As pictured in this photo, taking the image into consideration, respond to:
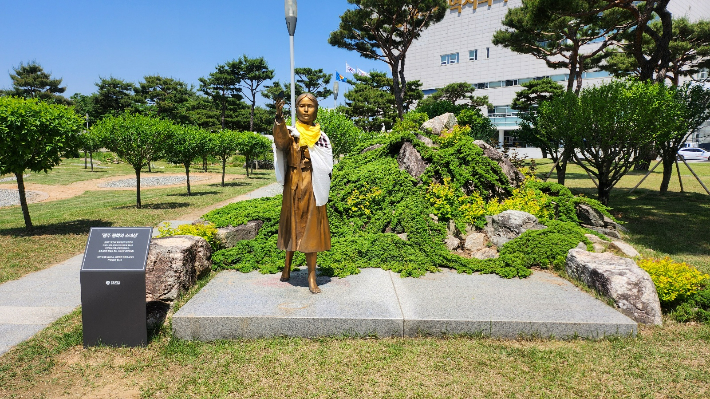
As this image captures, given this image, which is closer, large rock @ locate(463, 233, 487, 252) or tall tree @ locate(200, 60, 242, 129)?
large rock @ locate(463, 233, 487, 252)

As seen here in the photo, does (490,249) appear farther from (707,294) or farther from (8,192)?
(8,192)

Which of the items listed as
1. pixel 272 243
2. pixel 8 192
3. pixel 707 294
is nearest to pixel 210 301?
pixel 272 243

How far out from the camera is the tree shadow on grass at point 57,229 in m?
9.38

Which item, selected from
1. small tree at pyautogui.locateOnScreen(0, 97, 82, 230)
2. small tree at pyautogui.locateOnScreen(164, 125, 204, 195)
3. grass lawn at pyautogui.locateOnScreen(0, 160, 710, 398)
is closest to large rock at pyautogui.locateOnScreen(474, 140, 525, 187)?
grass lawn at pyautogui.locateOnScreen(0, 160, 710, 398)

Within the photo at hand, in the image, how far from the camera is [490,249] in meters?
6.63

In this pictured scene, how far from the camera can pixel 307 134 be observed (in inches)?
179

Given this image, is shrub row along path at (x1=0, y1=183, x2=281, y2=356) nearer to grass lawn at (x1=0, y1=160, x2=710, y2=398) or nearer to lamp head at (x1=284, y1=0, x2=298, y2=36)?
grass lawn at (x1=0, y1=160, x2=710, y2=398)

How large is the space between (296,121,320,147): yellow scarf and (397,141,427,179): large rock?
4.22m

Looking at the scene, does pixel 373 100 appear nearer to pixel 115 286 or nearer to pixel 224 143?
pixel 224 143

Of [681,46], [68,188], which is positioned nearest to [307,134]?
[68,188]

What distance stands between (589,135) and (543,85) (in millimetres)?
21009

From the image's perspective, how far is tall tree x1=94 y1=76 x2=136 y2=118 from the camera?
42875 millimetres

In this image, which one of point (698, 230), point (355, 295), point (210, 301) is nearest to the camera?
point (210, 301)

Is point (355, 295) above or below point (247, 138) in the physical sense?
below
